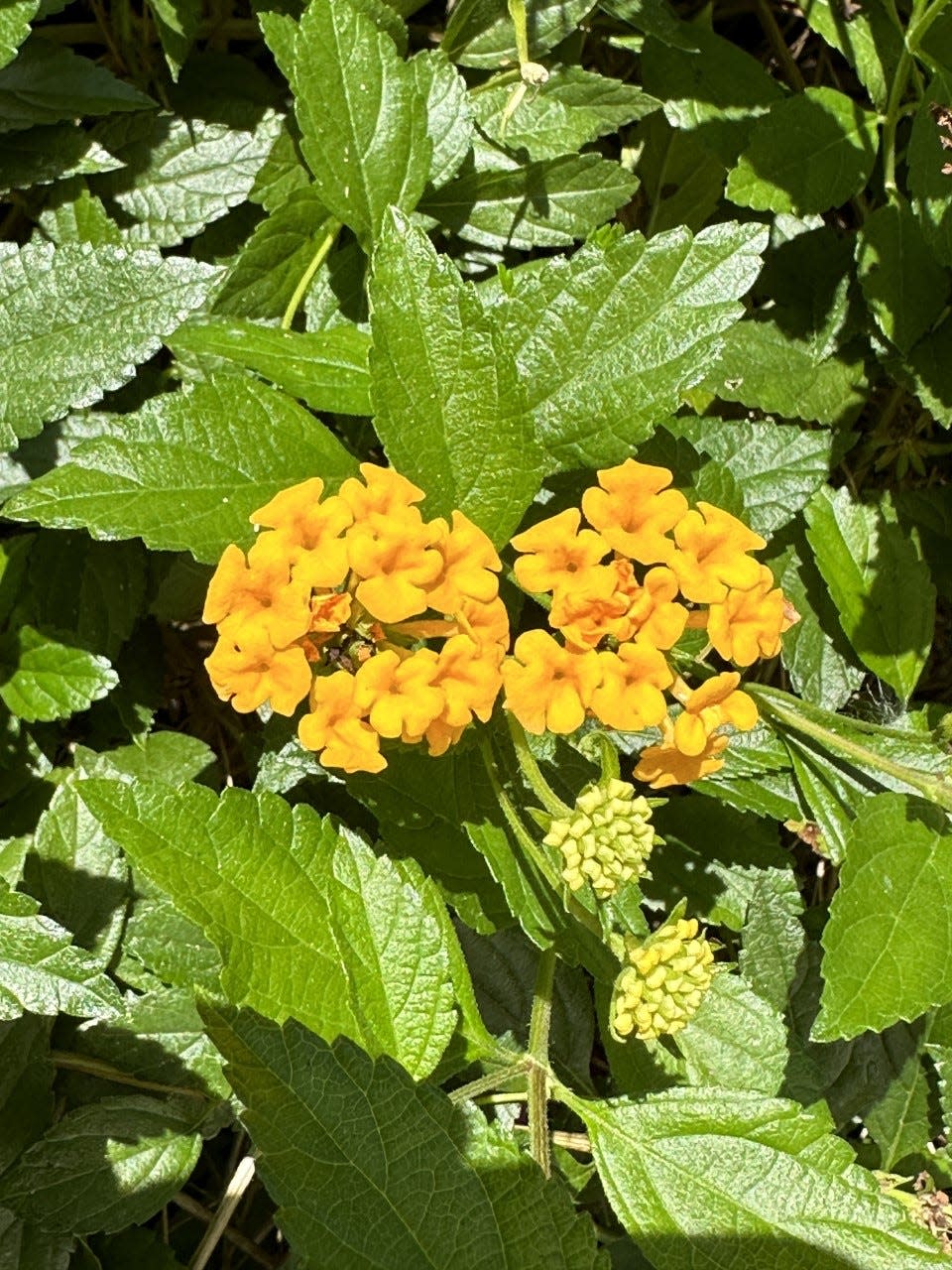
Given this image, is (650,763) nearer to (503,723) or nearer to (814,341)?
(503,723)

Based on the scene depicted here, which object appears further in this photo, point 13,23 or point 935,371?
point 935,371

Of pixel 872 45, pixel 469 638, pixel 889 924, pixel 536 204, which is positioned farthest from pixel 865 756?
pixel 872 45

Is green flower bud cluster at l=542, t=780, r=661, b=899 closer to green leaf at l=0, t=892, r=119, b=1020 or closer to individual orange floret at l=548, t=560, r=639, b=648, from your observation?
individual orange floret at l=548, t=560, r=639, b=648

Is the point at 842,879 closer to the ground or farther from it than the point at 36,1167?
farther from it

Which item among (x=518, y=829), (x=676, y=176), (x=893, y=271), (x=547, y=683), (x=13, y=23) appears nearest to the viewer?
(x=547, y=683)

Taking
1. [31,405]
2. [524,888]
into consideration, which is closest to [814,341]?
[524,888]

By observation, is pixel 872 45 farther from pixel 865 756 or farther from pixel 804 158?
pixel 865 756

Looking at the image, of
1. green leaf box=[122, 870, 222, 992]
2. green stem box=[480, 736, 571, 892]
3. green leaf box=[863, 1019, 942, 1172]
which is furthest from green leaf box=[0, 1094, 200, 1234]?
green leaf box=[863, 1019, 942, 1172]
